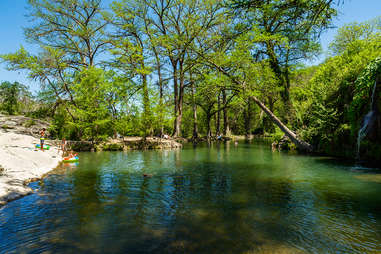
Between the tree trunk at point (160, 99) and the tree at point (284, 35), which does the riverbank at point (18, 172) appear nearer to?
the tree at point (284, 35)

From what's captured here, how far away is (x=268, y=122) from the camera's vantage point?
5481 centimetres

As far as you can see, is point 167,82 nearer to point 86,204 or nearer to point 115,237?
point 86,204

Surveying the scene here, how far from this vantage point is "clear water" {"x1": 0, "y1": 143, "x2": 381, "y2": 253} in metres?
4.70

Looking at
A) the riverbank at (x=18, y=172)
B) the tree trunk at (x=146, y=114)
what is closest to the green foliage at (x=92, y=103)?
the tree trunk at (x=146, y=114)

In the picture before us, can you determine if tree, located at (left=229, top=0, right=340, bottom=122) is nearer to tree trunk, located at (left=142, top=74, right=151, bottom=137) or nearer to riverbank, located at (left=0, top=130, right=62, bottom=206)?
riverbank, located at (left=0, top=130, right=62, bottom=206)

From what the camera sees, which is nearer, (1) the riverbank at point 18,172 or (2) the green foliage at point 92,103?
(1) the riverbank at point 18,172

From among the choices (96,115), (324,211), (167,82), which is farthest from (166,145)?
(324,211)

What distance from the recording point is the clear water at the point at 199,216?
4.70 metres

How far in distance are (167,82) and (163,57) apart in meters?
5.03

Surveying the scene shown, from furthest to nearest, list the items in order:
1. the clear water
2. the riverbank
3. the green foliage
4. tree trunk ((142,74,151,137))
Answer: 1. tree trunk ((142,74,151,137))
2. the green foliage
3. the riverbank
4. the clear water

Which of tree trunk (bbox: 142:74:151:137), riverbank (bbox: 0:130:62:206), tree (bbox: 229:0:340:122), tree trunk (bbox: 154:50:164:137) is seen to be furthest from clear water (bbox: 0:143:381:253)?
tree trunk (bbox: 154:50:164:137)

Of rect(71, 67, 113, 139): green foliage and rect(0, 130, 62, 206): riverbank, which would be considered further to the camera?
rect(71, 67, 113, 139): green foliage

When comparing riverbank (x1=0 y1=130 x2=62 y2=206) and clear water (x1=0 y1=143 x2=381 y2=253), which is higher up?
riverbank (x1=0 y1=130 x2=62 y2=206)

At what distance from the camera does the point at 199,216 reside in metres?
6.25
